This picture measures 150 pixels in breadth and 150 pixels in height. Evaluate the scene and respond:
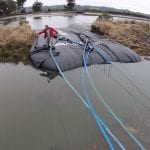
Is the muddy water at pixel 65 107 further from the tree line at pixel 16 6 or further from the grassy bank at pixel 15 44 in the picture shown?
the tree line at pixel 16 6

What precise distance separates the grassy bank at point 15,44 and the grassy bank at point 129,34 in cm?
403

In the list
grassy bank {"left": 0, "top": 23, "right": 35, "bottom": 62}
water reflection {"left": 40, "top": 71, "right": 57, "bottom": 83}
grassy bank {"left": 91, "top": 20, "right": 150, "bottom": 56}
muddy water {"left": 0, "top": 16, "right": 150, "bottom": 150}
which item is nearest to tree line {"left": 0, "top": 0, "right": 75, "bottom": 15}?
grassy bank {"left": 91, "top": 20, "right": 150, "bottom": 56}

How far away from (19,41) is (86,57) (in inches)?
126

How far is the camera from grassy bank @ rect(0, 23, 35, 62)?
10.8 m

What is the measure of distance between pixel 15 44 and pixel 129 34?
6.36 m

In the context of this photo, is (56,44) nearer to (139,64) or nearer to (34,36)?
(34,36)

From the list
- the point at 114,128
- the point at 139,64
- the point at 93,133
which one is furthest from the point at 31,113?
the point at 139,64

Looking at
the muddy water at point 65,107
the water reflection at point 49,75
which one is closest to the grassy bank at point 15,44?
the muddy water at point 65,107

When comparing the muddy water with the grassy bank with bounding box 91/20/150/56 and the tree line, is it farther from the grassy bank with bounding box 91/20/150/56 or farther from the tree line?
the tree line

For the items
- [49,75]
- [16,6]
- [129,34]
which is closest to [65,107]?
[49,75]

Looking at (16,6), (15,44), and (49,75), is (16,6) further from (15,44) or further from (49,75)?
(49,75)

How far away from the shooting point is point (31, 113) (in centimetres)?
704

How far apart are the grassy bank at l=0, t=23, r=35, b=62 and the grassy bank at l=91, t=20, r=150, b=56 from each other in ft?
13.2

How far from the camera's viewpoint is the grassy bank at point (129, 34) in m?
12.7
